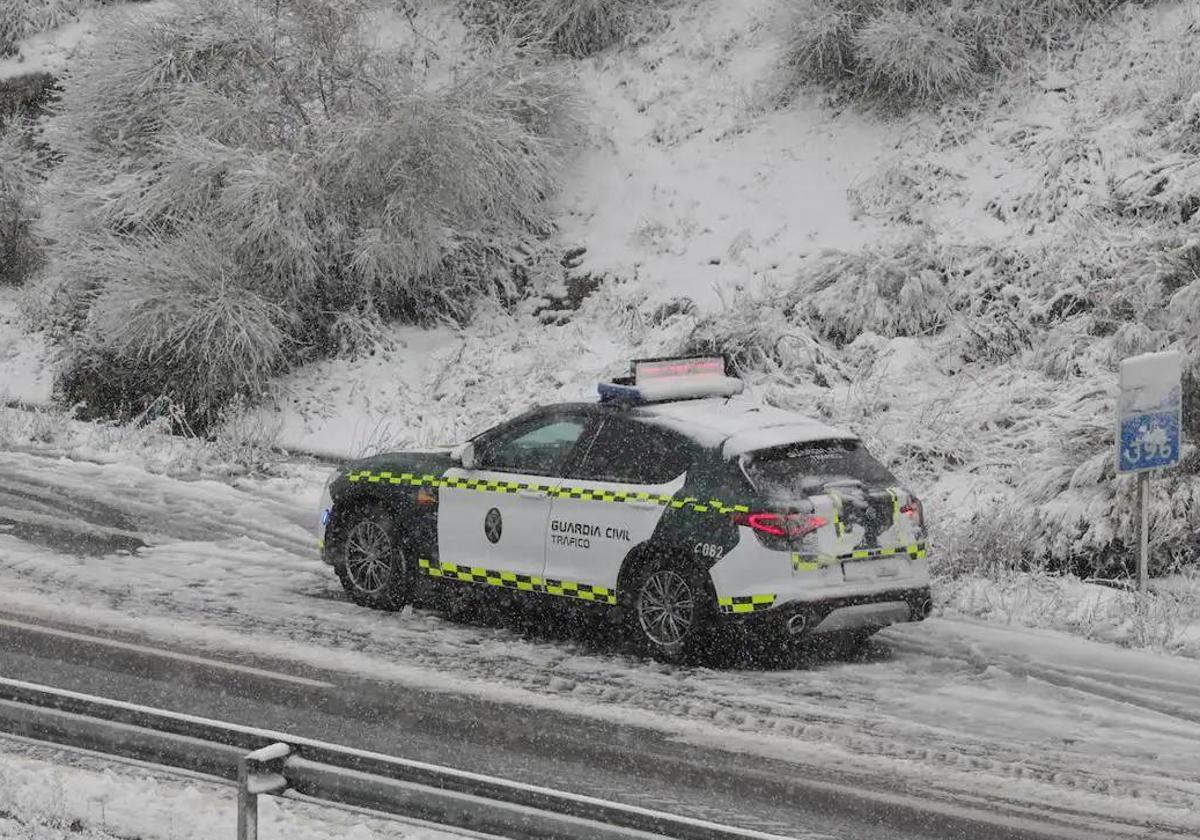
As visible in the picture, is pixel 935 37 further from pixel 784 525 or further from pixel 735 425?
pixel 784 525

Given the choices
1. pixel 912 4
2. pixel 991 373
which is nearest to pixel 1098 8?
pixel 912 4

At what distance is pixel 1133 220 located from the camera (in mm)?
17953

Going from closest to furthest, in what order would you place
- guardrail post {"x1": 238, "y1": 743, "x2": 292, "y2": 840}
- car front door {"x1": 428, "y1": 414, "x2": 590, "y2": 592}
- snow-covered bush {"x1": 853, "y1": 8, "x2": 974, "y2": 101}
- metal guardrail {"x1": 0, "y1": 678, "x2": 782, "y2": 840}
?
1. metal guardrail {"x1": 0, "y1": 678, "x2": 782, "y2": 840}
2. guardrail post {"x1": 238, "y1": 743, "x2": 292, "y2": 840}
3. car front door {"x1": 428, "y1": 414, "x2": 590, "y2": 592}
4. snow-covered bush {"x1": 853, "y1": 8, "x2": 974, "y2": 101}

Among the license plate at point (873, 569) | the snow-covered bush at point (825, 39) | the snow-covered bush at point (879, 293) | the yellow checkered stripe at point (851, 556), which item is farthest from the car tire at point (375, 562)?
the snow-covered bush at point (825, 39)

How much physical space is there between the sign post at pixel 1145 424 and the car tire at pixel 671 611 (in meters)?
3.61

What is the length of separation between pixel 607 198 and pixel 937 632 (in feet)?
40.4

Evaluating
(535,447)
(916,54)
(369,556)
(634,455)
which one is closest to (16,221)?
(916,54)

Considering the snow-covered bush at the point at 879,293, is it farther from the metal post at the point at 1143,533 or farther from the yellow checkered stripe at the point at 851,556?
the yellow checkered stripe at the point at 851,556

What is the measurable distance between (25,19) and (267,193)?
10.3 metres

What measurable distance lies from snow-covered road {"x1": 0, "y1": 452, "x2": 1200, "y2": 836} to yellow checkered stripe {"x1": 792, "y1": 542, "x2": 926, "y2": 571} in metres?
0.71

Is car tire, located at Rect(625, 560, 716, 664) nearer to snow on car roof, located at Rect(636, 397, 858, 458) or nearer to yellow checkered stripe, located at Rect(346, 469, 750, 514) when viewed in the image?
yellow checkered stripe, located at Rect(346, 469, 750, 514)

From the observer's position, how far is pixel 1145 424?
11633 millimetres

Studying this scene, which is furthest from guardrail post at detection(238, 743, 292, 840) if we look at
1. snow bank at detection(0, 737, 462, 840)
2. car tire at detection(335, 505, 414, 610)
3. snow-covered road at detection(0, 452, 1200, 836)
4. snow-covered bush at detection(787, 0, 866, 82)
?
snow-covered bush at detection(787, 0, 866, 82)

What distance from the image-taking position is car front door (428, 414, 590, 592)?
1048 centimetres
